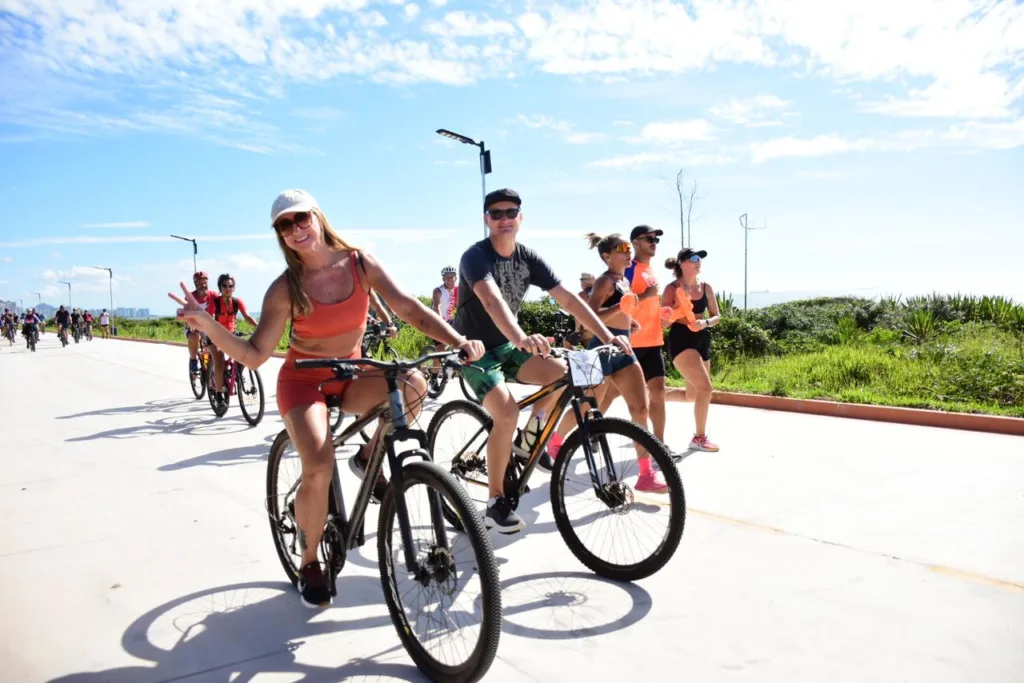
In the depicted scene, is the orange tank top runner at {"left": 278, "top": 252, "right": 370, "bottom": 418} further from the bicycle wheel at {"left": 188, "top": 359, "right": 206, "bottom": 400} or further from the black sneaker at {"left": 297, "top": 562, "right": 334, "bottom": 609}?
the bicycle wheel at {"left": 188, "top": 359, "right": 206, "bottom": 400}

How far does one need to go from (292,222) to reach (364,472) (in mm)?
1190

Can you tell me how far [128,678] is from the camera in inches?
126

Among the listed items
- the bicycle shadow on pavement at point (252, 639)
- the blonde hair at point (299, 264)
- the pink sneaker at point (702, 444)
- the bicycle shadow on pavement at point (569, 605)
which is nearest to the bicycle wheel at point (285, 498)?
the bicycle shadow on pavement at point (252, 639)

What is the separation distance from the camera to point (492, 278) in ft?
15.0

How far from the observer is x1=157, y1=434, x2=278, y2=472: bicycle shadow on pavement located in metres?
7.25

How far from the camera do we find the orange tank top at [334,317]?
3.60 meters

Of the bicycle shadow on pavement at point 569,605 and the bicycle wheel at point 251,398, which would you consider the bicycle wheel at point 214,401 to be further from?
the bicycle shadow on pavement at point 569,605

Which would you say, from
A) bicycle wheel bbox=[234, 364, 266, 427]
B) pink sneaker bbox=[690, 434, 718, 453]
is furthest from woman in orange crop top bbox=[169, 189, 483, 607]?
bicycle wheel bbox=[234, 364, 266, 427]

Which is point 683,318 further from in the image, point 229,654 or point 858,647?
point 229,654

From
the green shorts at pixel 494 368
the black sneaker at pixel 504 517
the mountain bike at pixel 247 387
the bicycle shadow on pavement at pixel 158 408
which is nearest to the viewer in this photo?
the black sneaker at pixel 504 517

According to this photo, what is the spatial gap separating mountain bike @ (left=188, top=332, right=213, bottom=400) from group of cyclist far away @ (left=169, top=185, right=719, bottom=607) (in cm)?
618

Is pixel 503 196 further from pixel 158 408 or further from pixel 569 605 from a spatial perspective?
pixel 158 408

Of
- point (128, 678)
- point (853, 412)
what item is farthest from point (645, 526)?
point (853, 412)

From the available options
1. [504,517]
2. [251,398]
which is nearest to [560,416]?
[504,517]
